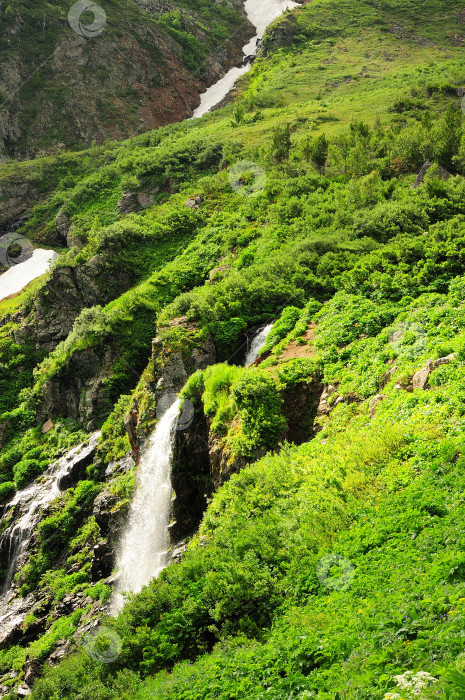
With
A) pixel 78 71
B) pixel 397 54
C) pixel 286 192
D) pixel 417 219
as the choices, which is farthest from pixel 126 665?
pixel 78 71

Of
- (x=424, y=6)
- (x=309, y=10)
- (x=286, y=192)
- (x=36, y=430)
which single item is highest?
(x=309, y=10)

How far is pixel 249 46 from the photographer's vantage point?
120 metres

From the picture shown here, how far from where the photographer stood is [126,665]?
11.4 meters

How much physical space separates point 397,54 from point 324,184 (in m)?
63.6

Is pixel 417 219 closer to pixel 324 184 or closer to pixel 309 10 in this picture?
pixel 324 184

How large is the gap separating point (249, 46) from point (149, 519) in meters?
130

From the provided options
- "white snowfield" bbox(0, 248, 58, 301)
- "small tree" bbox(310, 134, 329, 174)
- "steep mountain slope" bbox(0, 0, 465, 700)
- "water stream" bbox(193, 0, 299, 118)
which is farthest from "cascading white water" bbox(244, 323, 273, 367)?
"water stream" bbox(193, 0, 299, 118)

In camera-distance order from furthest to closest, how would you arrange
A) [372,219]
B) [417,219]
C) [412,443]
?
[372,219] < [417,219] < [412,443]

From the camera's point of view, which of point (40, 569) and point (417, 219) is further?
point (40, 569)

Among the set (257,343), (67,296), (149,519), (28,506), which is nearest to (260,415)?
(257,343)

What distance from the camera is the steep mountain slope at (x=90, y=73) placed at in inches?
3388

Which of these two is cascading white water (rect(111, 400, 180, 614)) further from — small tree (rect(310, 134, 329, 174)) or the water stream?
the water stream

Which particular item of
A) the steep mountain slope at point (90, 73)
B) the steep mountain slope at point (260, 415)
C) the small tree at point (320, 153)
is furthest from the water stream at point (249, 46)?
the small tree at point (320, 153)

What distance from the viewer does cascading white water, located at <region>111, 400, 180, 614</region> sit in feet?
69.2
